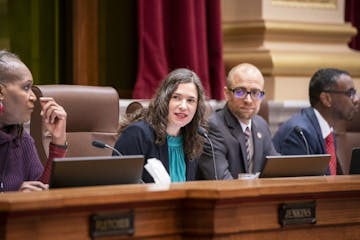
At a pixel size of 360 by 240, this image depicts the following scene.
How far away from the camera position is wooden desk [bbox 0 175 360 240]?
2432 mm

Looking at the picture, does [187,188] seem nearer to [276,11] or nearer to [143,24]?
[143,24]

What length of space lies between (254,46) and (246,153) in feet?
4.70

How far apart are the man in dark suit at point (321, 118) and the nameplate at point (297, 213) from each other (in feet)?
5.12

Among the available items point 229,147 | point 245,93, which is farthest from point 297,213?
point 245,93

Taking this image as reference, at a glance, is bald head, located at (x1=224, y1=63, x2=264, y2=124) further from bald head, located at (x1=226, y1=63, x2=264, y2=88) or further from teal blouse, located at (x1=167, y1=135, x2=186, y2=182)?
teal blouse, located at (x1=167, y1=135, x2=186, y2=182)

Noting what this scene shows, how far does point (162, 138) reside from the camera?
395cm

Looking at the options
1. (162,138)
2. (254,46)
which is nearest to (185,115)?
(162,138)

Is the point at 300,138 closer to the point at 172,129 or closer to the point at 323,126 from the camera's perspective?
the point at 323,126

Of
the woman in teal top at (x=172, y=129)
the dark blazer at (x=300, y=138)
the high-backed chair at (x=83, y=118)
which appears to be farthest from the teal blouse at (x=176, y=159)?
the dark blazer at (x=300, y=138)


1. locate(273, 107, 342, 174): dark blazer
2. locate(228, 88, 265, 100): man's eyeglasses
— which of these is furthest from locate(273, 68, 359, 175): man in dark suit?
locate(228, 88, 265, 100): man's eyeglasses

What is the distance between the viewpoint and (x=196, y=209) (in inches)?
110

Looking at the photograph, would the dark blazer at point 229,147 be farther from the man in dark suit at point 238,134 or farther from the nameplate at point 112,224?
the nameplate at point 112,224

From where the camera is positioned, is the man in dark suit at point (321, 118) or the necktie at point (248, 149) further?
the man in dark suit at point (321, 118)

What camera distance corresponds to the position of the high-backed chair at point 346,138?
5254mm
